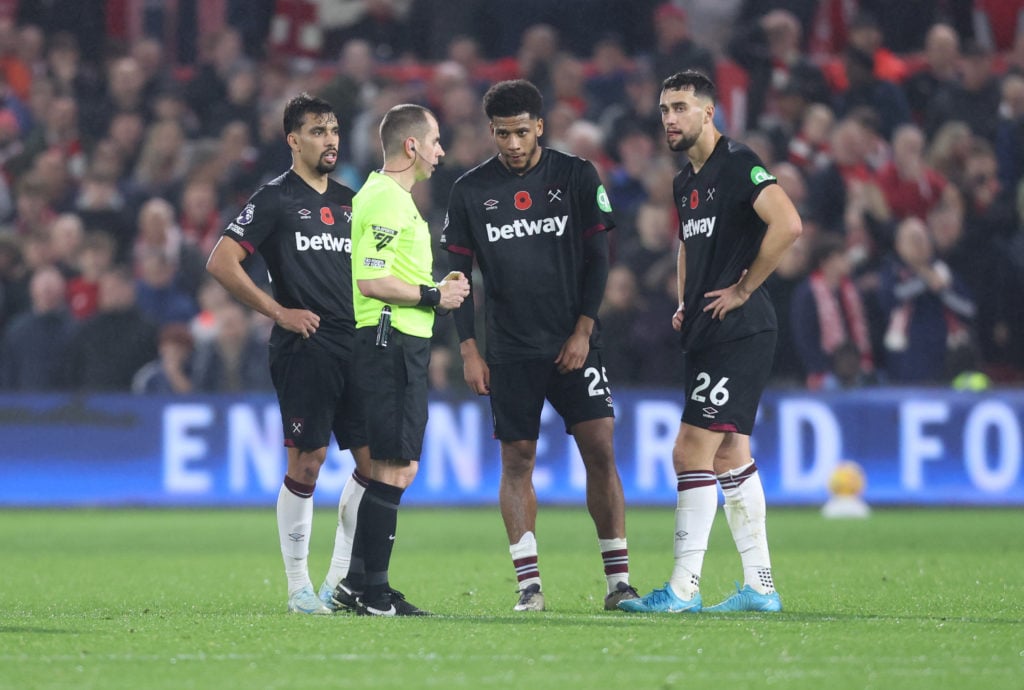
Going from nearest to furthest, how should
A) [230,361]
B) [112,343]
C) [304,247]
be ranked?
1. [304,247]
2. [230,361]
3. [112,343]

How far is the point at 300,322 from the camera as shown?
830 centimetres

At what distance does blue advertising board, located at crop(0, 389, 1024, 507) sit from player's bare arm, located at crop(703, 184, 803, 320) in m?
8.27

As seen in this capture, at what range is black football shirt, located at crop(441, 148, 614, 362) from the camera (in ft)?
27.3

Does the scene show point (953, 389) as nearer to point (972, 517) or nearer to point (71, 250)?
point (972, 517)

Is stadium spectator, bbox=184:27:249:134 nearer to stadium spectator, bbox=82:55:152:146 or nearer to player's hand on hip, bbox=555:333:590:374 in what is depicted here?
stadium spectator, bbox=82:55:152:146

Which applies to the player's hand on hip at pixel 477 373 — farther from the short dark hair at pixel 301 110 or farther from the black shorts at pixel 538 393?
the short dark hair at pixel 301 110

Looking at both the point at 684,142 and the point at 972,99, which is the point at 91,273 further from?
the point at 684,142

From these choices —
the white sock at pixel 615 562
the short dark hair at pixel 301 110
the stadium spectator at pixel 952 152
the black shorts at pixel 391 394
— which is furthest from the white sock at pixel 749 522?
the stadium spectator at pixel 952 152

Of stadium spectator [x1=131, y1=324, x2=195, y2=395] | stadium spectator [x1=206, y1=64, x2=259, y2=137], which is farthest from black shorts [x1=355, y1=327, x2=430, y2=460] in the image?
stadium spectator [x1=206, y1=64, x2=259, y2=137]

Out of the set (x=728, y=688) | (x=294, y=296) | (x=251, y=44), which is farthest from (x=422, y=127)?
(x=251, y=44)

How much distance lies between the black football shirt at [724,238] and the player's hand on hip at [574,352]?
49 centimetres

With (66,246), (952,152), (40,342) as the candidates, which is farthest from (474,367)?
(952,152)

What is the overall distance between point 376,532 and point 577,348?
133 cm

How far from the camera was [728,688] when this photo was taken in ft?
18.6
